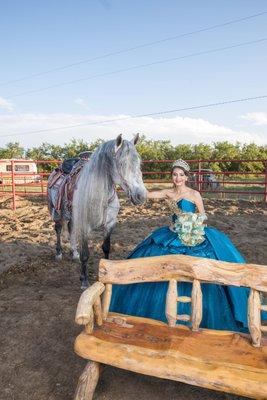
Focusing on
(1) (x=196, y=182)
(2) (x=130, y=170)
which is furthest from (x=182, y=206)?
(1) (x=196, y=182)

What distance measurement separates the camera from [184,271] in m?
2.50

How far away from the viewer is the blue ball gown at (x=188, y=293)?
2.80 metres

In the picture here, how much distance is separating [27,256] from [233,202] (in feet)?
22.5

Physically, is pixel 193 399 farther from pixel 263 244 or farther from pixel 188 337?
pixel 263 244

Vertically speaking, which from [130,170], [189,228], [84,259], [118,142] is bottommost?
[84,259]

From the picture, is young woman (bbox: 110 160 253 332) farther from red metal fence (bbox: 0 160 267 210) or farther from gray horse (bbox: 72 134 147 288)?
red metal fence (bbox: 0 160 267 210)

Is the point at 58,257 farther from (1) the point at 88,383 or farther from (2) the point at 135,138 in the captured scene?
(1) the point at 88,383

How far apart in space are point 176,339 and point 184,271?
1.42ft

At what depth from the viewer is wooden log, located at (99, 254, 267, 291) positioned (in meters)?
2.36

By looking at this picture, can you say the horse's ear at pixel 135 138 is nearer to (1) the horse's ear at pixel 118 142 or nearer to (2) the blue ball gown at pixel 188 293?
(1) the horse's ear at pixel 118 142

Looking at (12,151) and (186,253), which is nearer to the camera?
(186,253)

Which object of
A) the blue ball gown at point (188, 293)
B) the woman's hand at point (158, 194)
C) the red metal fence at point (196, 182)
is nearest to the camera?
the blue ball gown at point (188, 293)

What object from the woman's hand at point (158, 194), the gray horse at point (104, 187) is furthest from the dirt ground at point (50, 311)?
the woman's hand at point (158, 194)

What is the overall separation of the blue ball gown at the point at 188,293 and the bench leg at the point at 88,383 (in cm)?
66
